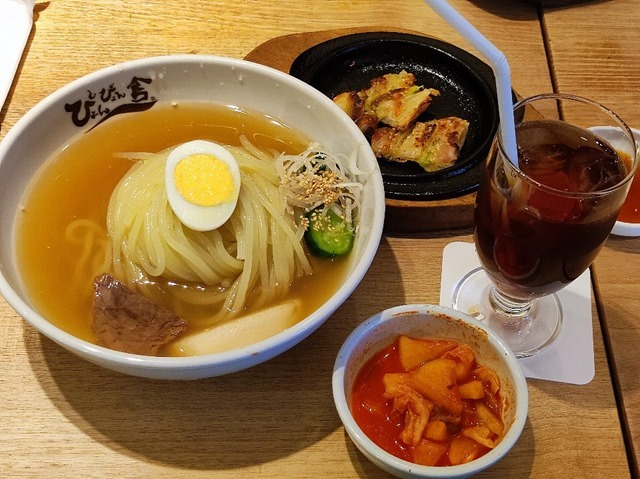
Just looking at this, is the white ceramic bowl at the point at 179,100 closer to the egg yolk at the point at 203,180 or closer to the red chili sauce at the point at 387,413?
the red chili sauce at the point at 387,413

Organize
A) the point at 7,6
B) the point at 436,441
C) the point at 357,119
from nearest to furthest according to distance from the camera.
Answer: the point at 436,441 < the point at 357,119 < the point at 7,6

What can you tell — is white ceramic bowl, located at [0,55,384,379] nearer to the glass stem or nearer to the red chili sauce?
the red chili sauce

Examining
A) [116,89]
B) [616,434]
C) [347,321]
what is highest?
[116,89]

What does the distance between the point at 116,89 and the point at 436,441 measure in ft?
3.64

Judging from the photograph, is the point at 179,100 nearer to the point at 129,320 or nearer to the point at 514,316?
the point at 129,320

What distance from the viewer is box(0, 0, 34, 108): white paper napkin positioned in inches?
69.5

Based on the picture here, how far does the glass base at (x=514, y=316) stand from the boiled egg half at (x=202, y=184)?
59 centimetres

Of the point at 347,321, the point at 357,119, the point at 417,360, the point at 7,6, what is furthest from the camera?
the point at 7,6

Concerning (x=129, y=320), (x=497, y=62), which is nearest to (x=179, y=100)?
(x=129, y=320)

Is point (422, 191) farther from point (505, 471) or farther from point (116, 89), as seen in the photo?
point (116, 89)

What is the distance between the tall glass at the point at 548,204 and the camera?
1131 millimetres

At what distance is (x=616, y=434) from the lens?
4.13ft

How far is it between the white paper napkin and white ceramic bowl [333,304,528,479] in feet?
4.01

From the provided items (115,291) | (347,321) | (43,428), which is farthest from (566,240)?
(43,428)
